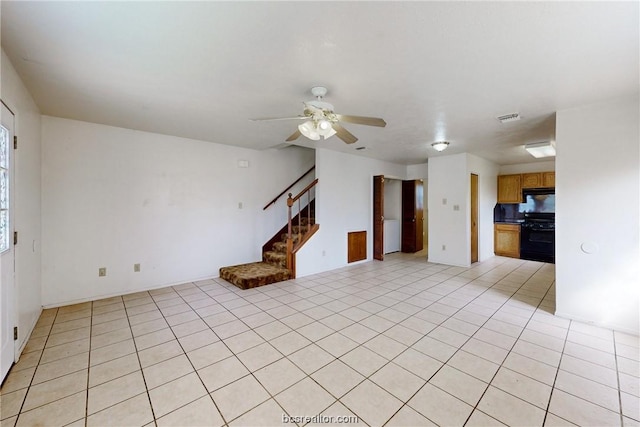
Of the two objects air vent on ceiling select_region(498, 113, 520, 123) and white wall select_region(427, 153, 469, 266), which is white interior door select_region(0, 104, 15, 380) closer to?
air vent on ceiling select_region(498, 113, 520, 123)

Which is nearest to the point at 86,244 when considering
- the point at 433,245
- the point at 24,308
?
the point at 24,308

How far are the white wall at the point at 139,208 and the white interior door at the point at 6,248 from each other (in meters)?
1.46

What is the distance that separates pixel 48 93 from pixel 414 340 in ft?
14.8

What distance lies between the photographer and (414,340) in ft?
8.36

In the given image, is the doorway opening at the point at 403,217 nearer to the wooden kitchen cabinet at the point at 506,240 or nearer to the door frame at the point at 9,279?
the wooden kitchen cabinet at the point at 506,240

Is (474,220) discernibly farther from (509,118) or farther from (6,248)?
(6,248)

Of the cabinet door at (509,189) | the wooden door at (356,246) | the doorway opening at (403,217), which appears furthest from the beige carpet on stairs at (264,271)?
the cabinet door at (509,189)

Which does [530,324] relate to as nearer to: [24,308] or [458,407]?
[458,407]

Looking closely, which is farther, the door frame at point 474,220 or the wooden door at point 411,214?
the wooden door at point 411,214

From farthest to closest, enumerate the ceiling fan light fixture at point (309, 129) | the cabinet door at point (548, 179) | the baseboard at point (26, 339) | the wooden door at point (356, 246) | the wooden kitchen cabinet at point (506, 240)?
the wooden kitchen cabinet at point (506, 240), the cabinet door at point (548, 179), the wooden door at point (356, 246), the ceiling fan light fixture at point (309, 129), the baseboard at point (26, 339)

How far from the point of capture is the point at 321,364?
217cm

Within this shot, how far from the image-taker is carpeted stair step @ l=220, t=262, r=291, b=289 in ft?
13.8

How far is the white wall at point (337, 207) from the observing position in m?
5.14

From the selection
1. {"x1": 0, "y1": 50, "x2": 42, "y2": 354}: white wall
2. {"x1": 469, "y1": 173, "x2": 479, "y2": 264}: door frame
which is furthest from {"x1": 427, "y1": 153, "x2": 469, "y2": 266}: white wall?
{"x1": 0, "y1": 50, "x2": 42, "y2": 354}: white wall
